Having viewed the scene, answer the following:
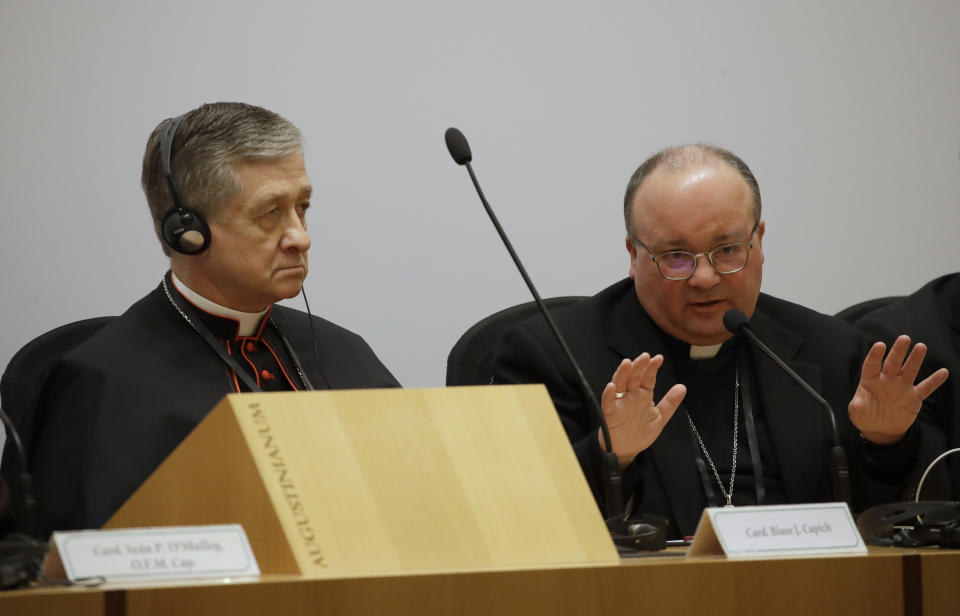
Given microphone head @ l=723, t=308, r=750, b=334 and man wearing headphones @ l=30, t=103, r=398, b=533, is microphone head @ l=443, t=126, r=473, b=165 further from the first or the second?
microphone head @ l=723, t=308, r=750, b=334

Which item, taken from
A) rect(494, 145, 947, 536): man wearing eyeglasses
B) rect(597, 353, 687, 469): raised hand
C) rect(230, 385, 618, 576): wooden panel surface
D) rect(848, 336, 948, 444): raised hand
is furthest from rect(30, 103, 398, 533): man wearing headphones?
rect(848, 336, 948, 444): raised hand

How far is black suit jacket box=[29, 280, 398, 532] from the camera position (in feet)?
7.03

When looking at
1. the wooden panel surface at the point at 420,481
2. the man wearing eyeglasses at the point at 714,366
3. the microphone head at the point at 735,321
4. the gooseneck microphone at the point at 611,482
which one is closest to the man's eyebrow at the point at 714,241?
the man wearing eyeglasses at the point at 714,366

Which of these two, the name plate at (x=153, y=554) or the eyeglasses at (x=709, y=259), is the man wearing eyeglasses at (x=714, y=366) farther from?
the name plate at (x=153, y=554)

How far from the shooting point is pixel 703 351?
275cm

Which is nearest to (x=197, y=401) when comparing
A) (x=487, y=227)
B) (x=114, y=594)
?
(x=114, y=594)

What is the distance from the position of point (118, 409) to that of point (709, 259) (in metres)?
1.23

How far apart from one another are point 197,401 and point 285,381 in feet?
0.91

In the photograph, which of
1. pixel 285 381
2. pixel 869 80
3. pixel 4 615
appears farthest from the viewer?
pixel 869 80

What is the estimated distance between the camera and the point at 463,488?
1352 mm

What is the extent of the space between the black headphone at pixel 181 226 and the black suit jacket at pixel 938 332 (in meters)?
1.59

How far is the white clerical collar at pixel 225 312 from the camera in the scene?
8.01 feet

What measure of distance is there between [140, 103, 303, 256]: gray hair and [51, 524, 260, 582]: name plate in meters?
1.23

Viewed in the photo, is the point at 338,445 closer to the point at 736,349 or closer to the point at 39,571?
the point at 39,571
